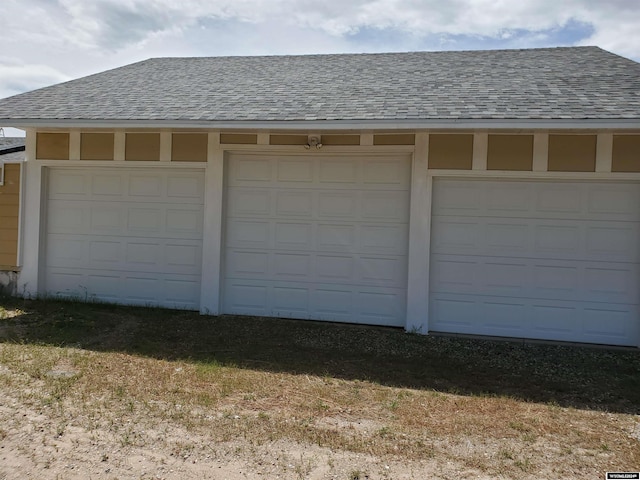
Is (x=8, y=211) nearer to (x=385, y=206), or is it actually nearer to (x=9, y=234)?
(x=9, y=234)

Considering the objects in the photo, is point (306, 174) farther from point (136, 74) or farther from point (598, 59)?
point (598, 59)

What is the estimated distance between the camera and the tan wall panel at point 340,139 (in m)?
7.64

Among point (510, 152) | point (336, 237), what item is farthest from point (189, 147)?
point (510, 152)

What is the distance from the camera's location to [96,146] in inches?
332

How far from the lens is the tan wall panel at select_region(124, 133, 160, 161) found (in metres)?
8.28

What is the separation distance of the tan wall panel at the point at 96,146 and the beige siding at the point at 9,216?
123 cm

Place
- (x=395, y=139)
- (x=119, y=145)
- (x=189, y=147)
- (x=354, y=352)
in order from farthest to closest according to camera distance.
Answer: (x=119, y=145), (x=189, y=147), (x=395, y=139), (x=354, y=352)

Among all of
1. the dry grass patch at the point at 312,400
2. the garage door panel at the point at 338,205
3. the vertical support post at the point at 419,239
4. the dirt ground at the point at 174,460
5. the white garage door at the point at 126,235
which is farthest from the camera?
the white garage door at the point at 126,235

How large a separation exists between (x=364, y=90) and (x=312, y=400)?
497 cm

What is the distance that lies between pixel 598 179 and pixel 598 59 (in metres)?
2.98

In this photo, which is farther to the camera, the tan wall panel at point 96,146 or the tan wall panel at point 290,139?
the tan wall panel at point 96,146

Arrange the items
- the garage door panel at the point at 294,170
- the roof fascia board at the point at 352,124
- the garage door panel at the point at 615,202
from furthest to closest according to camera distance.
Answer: the garage door panel at the point at 294,170 → the garage door panel at the point at 615,202 → the roof fascia board at the point at 352,124

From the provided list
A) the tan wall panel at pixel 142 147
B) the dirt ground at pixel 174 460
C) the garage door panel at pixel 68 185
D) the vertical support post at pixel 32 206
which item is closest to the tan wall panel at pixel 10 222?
the vertical support post at pixel 32 206

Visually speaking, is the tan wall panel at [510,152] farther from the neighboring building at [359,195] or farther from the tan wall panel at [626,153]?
the tan wall panel at [626,153]
